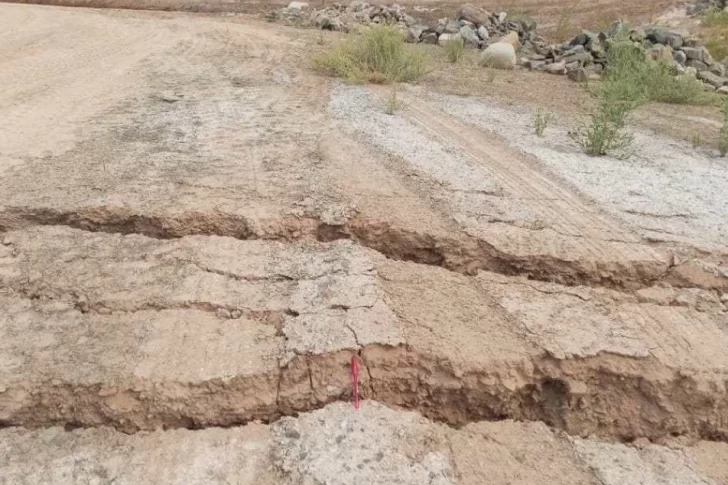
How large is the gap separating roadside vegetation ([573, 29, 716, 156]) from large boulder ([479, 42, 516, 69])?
1.19 metres

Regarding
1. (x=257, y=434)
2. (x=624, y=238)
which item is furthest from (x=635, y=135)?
(x=257, y=434)

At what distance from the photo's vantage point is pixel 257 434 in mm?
2211

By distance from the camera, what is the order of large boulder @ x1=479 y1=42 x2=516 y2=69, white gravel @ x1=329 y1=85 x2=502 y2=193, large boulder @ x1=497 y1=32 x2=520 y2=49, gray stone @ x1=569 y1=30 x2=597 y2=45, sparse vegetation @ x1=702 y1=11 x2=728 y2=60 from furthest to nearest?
sparse vegetation @ x1=702 y1=11 x2=728 y2=60 → large boulder @ x1=497 y1=32 x2=520 y2=49 → gray stone @ x1=569 y1=30 x2=597 y2=45 → large boulder @ x1=479 y1=42 x2=516 y2=69 → white gravel @ x1=329 y1=85 x2=502 y2=193

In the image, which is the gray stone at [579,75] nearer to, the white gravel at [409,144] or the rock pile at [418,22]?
the rock pile at [418,22]

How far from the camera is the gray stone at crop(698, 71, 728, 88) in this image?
8434 mm

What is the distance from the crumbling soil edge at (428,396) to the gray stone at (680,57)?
24.9 feet

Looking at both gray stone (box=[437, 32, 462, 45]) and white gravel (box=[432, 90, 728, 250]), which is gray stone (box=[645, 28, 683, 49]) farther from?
white gravel (box=[432, 90, 728, 250])

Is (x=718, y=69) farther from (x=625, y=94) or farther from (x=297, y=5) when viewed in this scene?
(x=297, y=5)

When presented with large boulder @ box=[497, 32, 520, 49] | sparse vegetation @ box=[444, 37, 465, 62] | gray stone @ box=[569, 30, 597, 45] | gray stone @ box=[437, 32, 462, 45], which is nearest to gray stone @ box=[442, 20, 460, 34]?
gray stone @ box=[437, 32, 462, 45]

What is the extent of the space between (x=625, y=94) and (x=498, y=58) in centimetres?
355

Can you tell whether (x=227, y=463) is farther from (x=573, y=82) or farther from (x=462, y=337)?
(x=573, y=82)

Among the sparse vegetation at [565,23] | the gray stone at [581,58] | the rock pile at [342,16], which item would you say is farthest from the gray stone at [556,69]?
the sparse vegetation at [565,23]

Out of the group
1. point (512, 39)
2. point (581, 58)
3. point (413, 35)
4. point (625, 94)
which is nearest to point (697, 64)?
point (581, 58)

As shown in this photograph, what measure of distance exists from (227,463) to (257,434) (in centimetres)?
15
